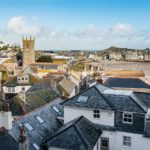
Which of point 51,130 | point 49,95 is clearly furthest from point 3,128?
point 49,95

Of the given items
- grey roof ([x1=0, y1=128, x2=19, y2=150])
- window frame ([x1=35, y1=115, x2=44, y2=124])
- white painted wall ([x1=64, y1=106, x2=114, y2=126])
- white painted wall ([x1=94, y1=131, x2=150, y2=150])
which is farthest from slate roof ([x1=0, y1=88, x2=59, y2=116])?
white painted wall ([x1=94, y1=131, x2=150, y2=150])

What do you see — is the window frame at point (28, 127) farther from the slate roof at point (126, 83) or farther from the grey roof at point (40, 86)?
the slate roof at point (126, 83)

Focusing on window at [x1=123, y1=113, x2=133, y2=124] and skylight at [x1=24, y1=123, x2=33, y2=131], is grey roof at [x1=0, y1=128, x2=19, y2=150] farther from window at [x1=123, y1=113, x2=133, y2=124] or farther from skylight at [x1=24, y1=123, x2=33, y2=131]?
window at [x1=123, y1=113, x2=133, y2=124]

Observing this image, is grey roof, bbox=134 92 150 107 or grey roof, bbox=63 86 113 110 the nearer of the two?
grey roof, bbox=63 86 113 110

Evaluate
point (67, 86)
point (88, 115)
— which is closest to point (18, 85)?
point (67, 86)

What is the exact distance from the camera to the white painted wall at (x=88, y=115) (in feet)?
80.6

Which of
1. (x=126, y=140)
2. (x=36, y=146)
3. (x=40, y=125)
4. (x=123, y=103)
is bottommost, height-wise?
(x=126, y=140)

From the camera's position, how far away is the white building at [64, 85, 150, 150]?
23.5 m

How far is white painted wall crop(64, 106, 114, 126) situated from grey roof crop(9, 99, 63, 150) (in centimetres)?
164

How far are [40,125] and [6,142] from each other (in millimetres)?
5584

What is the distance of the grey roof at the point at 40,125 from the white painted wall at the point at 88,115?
1.64m

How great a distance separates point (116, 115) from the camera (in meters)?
24.5

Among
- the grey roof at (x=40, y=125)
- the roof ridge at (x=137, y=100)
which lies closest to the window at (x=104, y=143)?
the roof ridge at (x=137, y=100)

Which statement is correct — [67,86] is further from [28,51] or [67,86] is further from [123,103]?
[28,51]
